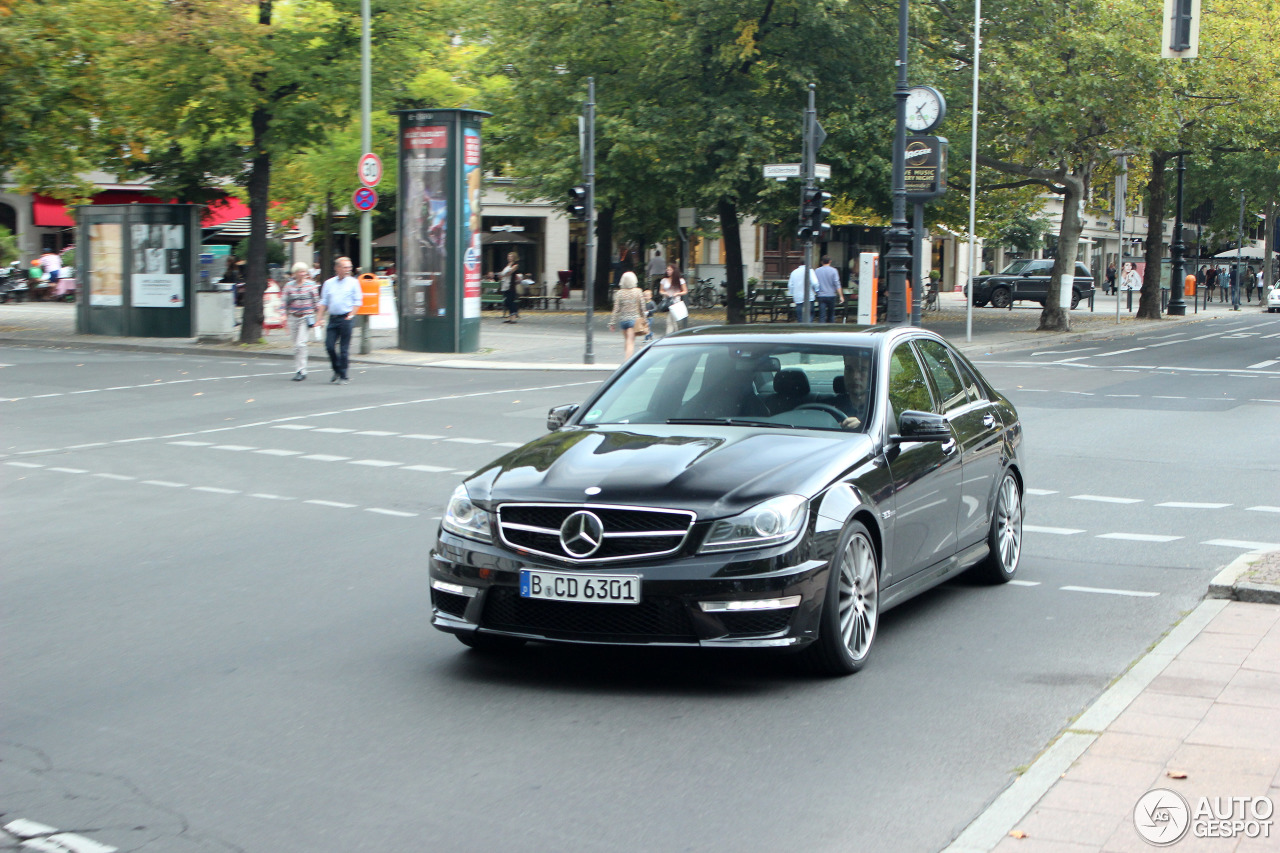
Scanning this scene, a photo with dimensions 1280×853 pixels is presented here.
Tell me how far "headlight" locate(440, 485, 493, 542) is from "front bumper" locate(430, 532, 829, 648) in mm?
51

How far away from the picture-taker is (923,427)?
6.43m

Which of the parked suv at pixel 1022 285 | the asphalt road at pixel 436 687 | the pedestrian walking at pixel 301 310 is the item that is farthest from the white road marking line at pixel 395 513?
the parked suv at pixel 1022 285

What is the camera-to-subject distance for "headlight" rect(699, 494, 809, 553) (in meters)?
5.42

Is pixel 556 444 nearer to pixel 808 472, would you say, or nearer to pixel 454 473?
pixel 808 472

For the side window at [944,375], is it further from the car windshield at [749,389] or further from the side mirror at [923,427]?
the side mirror at [923,427]

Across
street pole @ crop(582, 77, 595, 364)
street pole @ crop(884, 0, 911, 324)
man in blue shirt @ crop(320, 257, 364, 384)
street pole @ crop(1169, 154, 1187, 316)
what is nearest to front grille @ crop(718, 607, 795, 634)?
man in blue shirt @ crop(320, 257, 364, 384)

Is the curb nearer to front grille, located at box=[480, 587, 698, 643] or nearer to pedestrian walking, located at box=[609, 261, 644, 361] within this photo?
front grille, located at box=[480, 587, 698, 643]

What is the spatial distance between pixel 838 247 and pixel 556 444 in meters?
33.3

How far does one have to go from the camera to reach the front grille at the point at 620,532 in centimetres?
542

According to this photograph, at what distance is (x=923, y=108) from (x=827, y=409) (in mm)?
20426

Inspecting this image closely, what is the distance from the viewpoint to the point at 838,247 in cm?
3872

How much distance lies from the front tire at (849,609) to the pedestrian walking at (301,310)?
54.1 ft

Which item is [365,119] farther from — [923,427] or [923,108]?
[923,427]

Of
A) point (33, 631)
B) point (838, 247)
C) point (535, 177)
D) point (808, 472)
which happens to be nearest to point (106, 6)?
point (535, 177)
